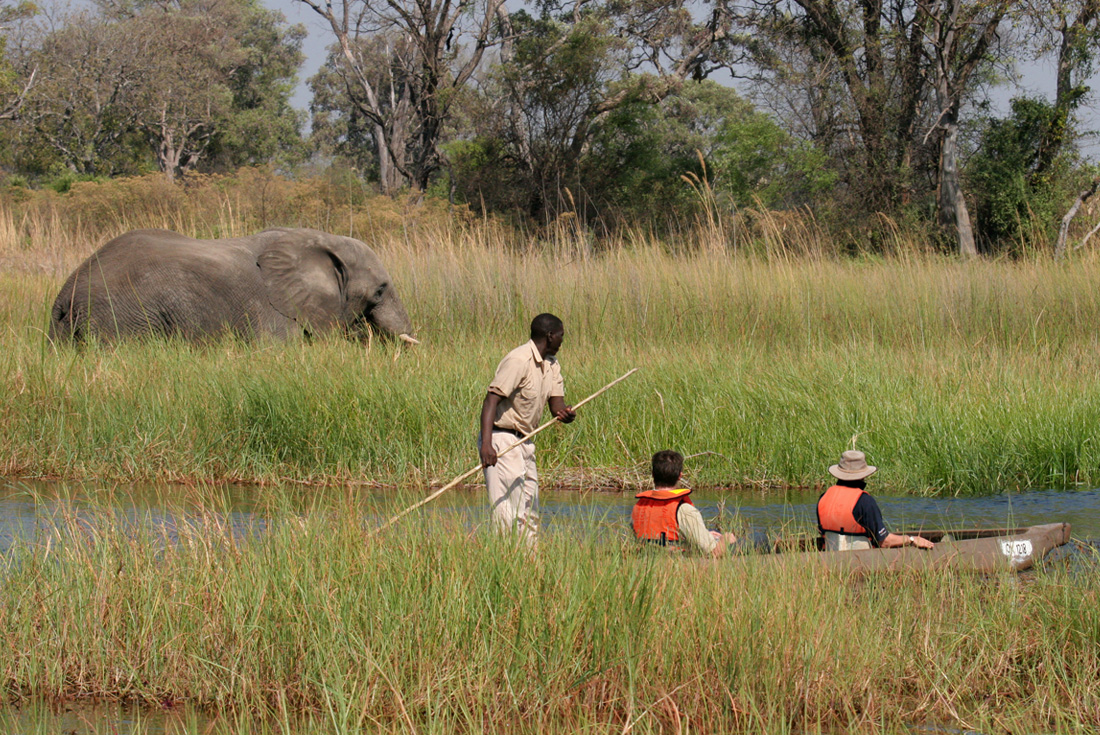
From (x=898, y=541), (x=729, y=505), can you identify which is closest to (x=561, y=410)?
(x=898, y=541)

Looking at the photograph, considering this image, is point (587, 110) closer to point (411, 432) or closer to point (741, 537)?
A: point (411, 432)

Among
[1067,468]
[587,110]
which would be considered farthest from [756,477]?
[587,110]

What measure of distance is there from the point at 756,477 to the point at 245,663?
4.91 meters

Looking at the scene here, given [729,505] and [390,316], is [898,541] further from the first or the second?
[390,316]

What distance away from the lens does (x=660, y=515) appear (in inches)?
212

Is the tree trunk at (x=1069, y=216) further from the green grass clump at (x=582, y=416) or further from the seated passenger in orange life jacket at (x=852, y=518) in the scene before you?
the seated passenger in orange life jacket at (x=852, y=518)

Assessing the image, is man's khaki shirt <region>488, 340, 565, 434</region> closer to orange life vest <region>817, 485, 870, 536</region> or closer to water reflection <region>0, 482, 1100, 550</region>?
water reflection <region>0, 482, 1100, 550</region>

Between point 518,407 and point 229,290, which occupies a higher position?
point 229,290

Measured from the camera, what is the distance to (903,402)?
26.8 feet

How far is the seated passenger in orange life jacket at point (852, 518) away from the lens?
5520 mm

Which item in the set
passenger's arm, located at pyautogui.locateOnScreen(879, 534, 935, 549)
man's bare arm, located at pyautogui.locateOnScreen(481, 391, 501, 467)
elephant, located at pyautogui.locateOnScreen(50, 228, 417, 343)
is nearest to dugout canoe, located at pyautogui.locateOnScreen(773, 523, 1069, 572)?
passenger's arm, located at pyautogui.locateOnScreen(879, 534, 935, 549)

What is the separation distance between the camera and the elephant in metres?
10.2

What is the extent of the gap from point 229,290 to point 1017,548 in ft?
25.4

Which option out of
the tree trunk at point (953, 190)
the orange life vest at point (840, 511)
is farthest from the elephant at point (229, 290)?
the tree trunk at point (953, 190)
